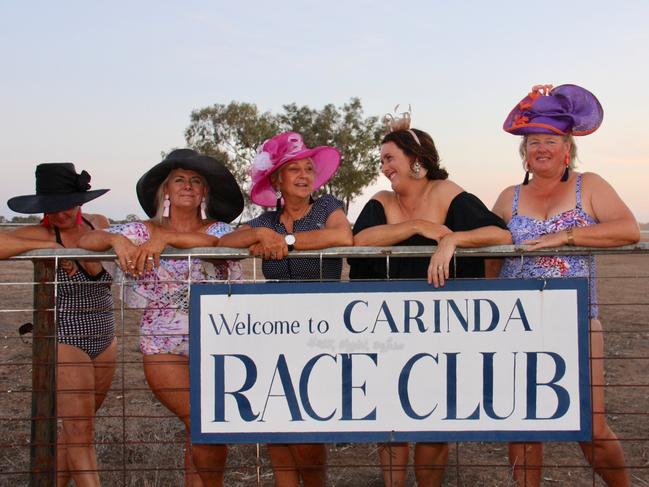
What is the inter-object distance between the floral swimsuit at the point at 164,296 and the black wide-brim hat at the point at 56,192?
430 mm

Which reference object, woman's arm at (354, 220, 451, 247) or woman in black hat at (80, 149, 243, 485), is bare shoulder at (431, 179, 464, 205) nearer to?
woman's arm at (354, 220, 451, 247)

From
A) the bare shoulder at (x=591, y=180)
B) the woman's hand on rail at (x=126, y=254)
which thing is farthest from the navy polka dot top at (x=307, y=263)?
the bare shoulder at (x=591, y=180)

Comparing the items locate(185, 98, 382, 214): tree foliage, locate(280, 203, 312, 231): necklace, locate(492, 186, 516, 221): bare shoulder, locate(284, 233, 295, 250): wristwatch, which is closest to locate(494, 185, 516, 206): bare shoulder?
locate(492, 186, 516, 221): bare shoulder

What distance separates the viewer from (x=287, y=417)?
3.45 metres

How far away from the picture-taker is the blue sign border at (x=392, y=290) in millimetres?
3424

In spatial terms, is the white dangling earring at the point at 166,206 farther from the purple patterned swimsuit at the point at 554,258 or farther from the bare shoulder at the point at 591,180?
the bare shoulder at the point at 591,180

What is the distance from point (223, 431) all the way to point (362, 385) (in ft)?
2.21

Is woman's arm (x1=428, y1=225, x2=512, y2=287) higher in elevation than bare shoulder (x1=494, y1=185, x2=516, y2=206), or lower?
lower

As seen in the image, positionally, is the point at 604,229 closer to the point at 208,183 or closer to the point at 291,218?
the point at 291,218

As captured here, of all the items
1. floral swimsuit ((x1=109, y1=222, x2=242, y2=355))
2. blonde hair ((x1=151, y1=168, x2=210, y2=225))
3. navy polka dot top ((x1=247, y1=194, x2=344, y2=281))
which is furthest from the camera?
blonde hair ((x1=151, y1=168, x2=210, y2=225))

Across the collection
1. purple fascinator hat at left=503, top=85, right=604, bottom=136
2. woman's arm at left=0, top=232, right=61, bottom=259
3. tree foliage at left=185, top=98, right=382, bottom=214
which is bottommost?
woman's arm at left=0, top=232, right=61, bottom=259

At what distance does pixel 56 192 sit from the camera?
423cm

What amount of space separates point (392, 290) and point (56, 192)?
2046 millimetres

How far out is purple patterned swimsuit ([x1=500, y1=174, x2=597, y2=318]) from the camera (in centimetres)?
384
